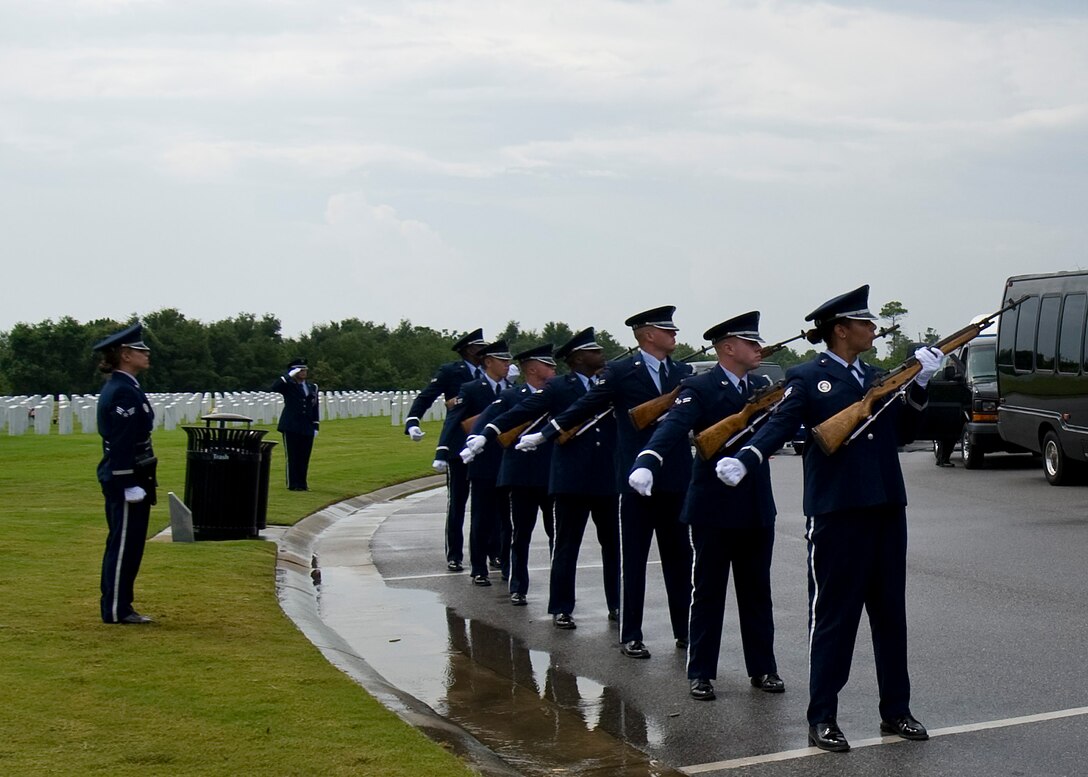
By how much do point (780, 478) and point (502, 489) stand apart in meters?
12.2

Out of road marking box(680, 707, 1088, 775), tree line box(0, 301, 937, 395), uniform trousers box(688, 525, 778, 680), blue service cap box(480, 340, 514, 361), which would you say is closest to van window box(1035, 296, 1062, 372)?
blue service cap box(480, 340, 514, 361)

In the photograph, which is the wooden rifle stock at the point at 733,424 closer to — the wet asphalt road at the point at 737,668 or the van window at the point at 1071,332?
the wet asphalt road at the point at 737,668

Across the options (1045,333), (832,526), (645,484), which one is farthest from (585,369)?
(1045,333)

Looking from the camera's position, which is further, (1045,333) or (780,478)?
(780,478)

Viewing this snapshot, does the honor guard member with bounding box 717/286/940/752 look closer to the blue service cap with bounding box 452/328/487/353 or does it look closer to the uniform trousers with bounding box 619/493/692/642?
the uniform trousers with bounding box 619/493/692/642

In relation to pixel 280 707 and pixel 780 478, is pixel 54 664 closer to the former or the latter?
pixel 280 707

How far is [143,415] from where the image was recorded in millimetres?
9703

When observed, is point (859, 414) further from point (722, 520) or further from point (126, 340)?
point (126, 340)

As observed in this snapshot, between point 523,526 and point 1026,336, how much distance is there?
1292 centimetres

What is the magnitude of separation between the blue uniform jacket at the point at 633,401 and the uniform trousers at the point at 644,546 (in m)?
0.13

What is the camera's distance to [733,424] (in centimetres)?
809

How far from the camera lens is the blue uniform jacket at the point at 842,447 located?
277 inches

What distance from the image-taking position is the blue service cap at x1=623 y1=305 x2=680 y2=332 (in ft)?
30.8

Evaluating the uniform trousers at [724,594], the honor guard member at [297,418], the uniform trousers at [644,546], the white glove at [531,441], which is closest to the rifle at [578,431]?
the white glove at [531,441]
